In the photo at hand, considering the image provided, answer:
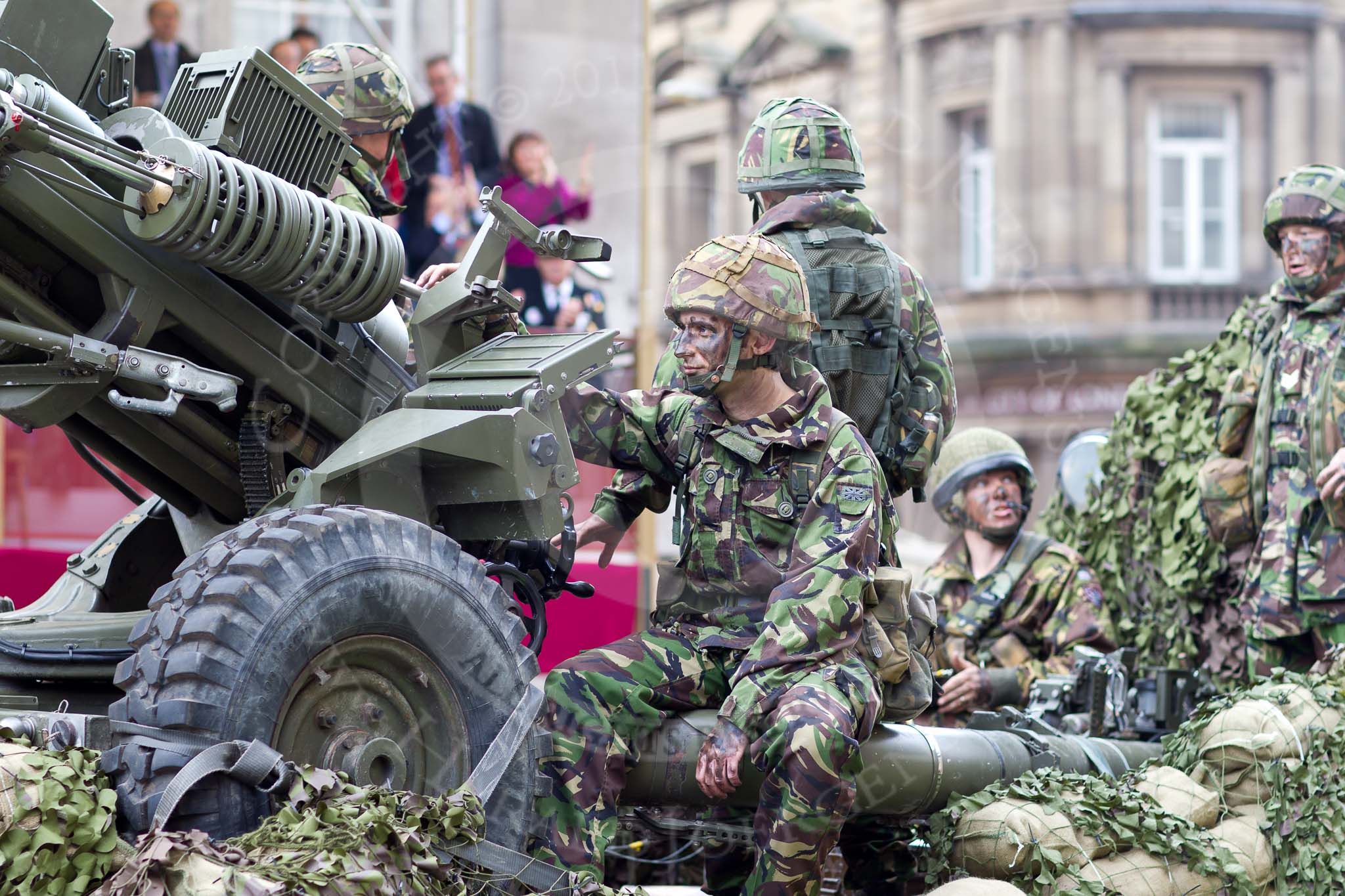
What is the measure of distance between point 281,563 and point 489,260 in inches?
50.5

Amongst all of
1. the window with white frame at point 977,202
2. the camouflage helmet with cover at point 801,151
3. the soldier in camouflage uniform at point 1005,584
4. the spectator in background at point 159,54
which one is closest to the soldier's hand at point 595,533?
the camouflage helmet with cover at point 801,151

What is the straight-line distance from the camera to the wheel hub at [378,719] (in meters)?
4.66

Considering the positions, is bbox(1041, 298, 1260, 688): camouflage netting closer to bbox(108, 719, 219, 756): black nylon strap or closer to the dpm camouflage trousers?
the dpm camouflage trousers

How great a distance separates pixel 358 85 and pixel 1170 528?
4064 millimetres

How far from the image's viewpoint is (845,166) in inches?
262

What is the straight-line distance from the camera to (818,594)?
5297mm

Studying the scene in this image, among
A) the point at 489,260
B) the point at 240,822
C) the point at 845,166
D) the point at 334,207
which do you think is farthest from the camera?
the point at 845,166

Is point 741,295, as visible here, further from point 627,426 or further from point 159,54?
point 159,54

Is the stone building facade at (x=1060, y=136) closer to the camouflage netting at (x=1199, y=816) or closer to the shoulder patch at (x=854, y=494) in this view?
the camouflage netting at (x=1199, y=816)

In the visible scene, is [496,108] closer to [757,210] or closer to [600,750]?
[757,210]

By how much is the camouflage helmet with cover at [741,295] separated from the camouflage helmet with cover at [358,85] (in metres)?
1.30

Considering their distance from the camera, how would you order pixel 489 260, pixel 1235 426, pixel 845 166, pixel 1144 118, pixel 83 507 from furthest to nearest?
pixel 1144 118, pixel 83 507, pixel 1235 426, pixel 845 166, pixel 489 260

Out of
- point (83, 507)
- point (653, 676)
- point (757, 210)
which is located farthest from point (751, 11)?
point (653, 676)

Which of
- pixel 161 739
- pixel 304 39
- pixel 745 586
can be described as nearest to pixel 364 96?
pixel 745 586
